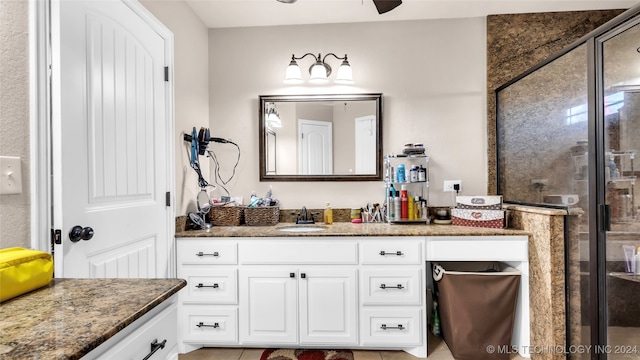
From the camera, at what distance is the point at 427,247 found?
2.16 meters

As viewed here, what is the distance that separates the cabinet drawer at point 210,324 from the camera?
2.18 meters

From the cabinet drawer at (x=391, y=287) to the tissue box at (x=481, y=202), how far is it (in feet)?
2.16

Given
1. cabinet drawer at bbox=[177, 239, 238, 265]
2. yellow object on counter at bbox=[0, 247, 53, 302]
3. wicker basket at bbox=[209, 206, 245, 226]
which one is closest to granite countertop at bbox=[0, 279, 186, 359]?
yellow object on counter at bbox=[0, 247, 53, 302]

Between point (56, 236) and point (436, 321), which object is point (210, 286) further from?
point (436, 321)

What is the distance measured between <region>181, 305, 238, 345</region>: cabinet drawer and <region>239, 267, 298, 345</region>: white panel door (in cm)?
7

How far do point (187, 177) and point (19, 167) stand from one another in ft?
4.32

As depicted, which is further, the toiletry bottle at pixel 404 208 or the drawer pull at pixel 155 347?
the toiletry bottle at pixel 404 208

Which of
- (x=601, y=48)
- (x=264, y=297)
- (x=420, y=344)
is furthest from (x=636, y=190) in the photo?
(x=264, y=297)

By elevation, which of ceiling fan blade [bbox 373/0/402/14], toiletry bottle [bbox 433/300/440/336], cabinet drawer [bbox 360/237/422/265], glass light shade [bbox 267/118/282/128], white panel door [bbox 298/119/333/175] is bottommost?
toiletry bottle [bbox 433/300/440/336]

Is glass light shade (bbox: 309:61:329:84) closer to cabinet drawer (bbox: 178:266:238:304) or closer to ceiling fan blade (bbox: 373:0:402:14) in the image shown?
ceiling fan blade (bbox: 373:0:402:14)

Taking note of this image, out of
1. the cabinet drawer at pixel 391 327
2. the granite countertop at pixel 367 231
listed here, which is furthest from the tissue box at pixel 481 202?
the cabinet drawer at pixel 391 327

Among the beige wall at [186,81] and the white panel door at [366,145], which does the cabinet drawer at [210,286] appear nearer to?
the beige wall at [186,81]

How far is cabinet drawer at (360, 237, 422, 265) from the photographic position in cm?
215

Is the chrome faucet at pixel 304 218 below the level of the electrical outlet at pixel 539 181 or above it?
below
